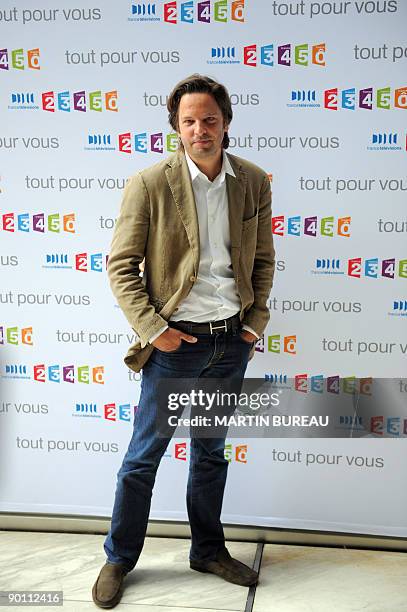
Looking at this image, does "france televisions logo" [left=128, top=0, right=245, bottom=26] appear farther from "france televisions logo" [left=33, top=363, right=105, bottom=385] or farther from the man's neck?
"france televisions logo" [left=33, top=363, right=105, bottom=385]

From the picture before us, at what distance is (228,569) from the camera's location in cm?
240

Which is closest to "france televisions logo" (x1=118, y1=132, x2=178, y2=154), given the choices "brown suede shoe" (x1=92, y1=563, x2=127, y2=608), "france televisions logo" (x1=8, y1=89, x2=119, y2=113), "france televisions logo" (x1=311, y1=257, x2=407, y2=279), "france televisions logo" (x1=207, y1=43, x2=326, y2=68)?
"france televisions logo" (x1=8, y1=89, x2=119, y2=113)

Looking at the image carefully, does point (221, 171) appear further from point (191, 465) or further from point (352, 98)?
point (191, 465)

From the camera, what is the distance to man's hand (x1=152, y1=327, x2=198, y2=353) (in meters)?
2.11

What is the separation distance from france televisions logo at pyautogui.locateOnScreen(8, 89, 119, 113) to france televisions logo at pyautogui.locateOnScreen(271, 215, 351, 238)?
725 mm

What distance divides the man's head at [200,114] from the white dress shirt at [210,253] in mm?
81

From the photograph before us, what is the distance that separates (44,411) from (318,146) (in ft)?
4.77

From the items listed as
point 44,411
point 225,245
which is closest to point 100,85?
point 225,245

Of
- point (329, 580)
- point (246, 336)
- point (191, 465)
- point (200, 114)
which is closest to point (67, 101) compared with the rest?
point (200, 114)

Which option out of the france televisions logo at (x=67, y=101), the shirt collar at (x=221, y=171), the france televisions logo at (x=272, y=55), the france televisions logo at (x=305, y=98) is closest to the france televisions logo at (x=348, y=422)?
the shirt collar at (x=221, y=171)

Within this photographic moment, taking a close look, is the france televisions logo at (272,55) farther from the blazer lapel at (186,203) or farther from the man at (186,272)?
the blazer lapel at (186,203)

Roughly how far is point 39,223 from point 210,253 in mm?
791

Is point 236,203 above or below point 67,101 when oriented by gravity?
below

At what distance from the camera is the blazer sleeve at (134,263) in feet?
6.84
